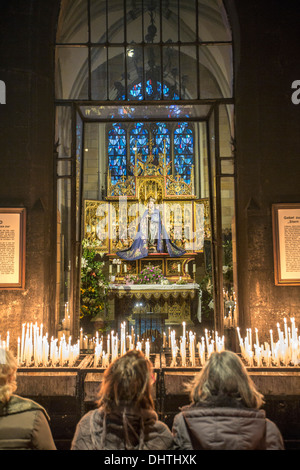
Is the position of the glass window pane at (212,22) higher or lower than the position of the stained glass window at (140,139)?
higher

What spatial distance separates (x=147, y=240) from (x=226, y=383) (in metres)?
10.3

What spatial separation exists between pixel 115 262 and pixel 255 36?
784cm

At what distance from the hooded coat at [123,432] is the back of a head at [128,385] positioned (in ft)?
0.16

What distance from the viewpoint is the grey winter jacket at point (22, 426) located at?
91.6 inches

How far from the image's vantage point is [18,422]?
7.76ft

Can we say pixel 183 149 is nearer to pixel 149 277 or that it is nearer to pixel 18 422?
pixel 149 277

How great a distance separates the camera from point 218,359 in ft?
7.88

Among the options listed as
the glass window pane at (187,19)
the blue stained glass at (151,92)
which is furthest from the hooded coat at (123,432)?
the blue stained glass at (151,92)

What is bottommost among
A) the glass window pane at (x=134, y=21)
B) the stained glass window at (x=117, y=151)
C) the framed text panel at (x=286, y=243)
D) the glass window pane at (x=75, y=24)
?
the framed text panel at (x=286, y=243)

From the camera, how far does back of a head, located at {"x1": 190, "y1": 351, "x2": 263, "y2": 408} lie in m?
2.29

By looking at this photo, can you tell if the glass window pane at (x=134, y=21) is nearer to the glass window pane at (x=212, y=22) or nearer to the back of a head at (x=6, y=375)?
the glass window pane at (x=212, y=22)

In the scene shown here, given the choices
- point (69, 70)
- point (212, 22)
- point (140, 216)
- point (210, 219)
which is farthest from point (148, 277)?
point (212, 22)

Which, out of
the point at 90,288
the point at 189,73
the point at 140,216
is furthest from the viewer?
the point at 189,73
